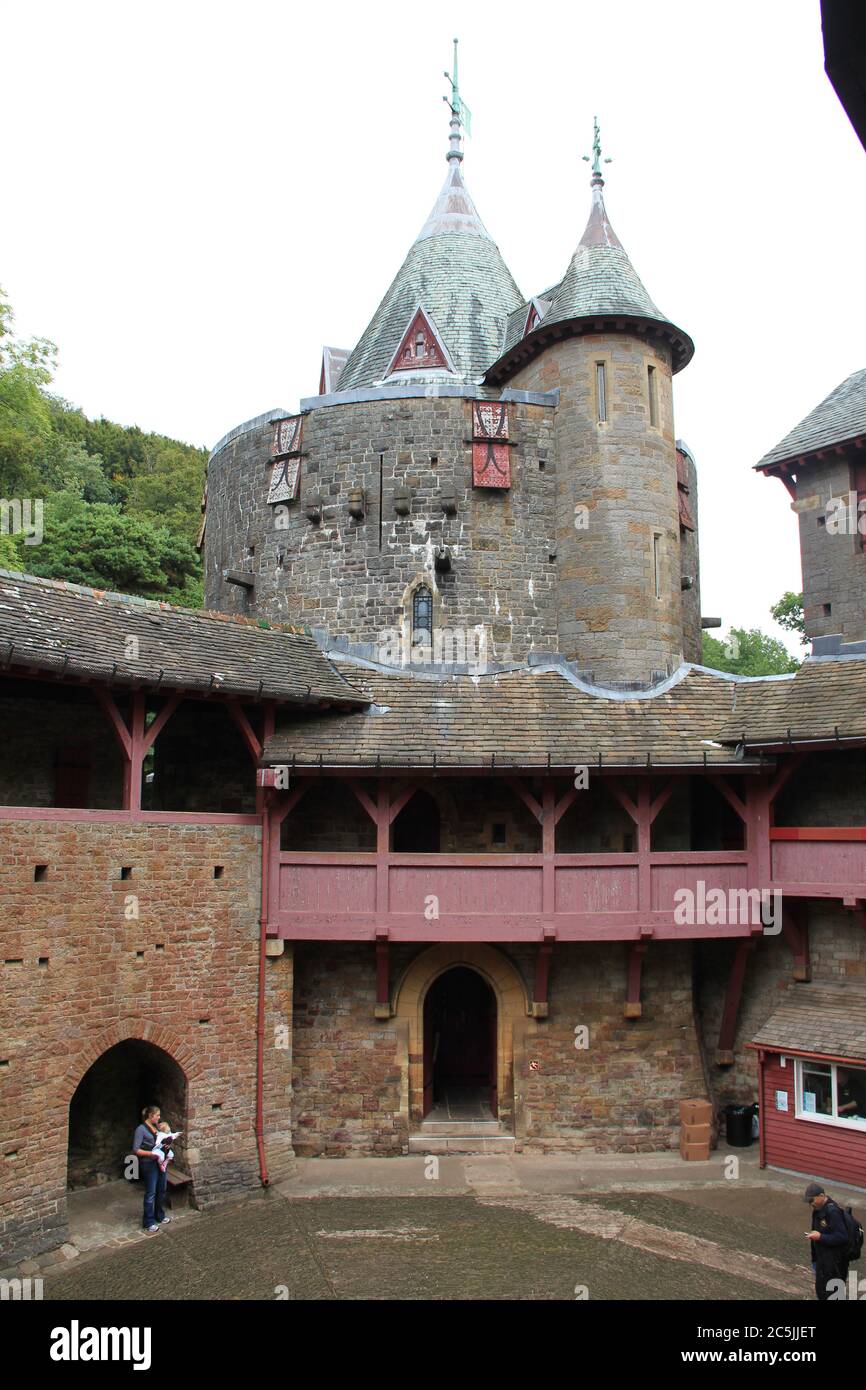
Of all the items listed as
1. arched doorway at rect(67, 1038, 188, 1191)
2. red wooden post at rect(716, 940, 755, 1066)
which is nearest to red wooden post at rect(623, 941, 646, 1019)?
red wooden post at rect(716, 940, 755, 1066)

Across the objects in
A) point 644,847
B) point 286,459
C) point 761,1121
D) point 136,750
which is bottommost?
point 761,1121

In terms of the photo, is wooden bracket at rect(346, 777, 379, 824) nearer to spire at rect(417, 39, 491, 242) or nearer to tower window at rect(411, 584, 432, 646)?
tower window at rect(411, 584, 432, 646)

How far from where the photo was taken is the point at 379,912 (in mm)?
13656

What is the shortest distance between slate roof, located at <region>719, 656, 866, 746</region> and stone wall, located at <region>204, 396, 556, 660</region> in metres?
3.44

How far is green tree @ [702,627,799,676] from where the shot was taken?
137 feet

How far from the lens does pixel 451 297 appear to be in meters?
21.5

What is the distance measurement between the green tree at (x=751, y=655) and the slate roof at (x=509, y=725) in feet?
87.5

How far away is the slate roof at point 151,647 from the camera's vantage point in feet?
38.1

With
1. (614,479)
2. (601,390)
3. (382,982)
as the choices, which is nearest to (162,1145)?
(382,982)

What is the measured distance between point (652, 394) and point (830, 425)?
14.6ft

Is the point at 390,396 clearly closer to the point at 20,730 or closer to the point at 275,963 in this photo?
the point at 20,730

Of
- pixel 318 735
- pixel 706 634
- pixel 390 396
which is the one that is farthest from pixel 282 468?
pixel 706 634

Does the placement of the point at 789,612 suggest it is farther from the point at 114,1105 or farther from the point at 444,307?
the point at 114,1105

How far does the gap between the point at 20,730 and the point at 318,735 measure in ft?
13.7
